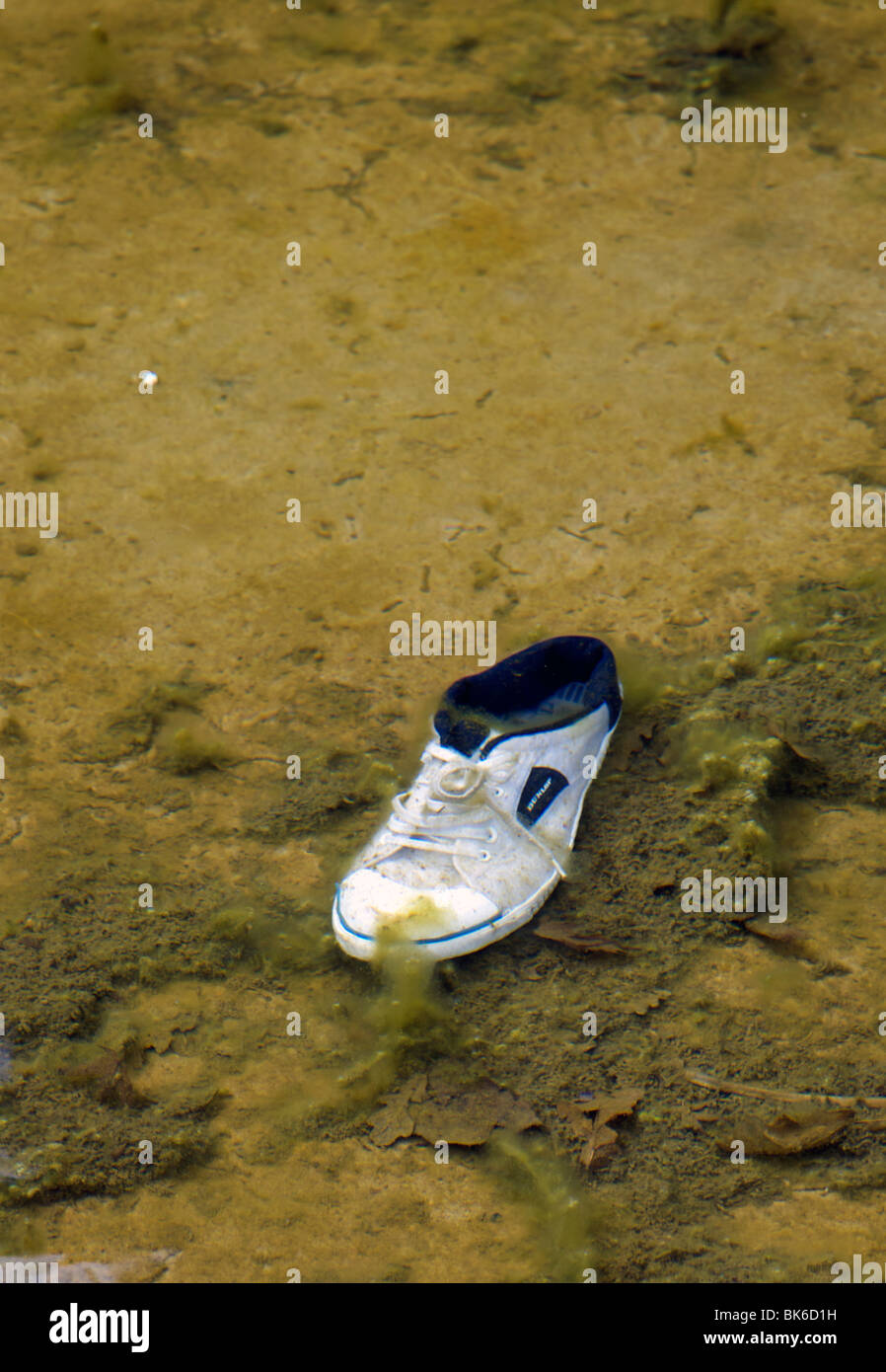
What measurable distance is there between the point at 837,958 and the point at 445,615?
54.1 inches

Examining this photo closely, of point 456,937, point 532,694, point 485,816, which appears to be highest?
point 532,694

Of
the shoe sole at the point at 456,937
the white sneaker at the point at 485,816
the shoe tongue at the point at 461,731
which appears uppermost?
the shoe tongue at the point at 461,731

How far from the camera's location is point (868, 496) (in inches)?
140

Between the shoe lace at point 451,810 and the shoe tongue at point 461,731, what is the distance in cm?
2

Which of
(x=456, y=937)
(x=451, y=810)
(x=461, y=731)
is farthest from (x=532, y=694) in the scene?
(x=456, y=937)

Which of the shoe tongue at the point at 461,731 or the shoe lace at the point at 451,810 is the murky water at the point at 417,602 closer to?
the shoe lace at the point at 451,810

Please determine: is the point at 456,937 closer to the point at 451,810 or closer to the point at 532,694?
the point at 451,810

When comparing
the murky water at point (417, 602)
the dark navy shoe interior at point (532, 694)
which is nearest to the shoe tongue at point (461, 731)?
the dark navy shoe interior at point (532, 694)

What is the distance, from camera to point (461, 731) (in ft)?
8.45

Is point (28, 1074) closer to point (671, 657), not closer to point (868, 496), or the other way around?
point (671, 657)

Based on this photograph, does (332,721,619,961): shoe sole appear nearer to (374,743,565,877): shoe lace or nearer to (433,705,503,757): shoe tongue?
(374,743,565,877): shoe lace

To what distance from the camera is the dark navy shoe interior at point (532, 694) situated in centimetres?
261

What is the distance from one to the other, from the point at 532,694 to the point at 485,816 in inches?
14.4
